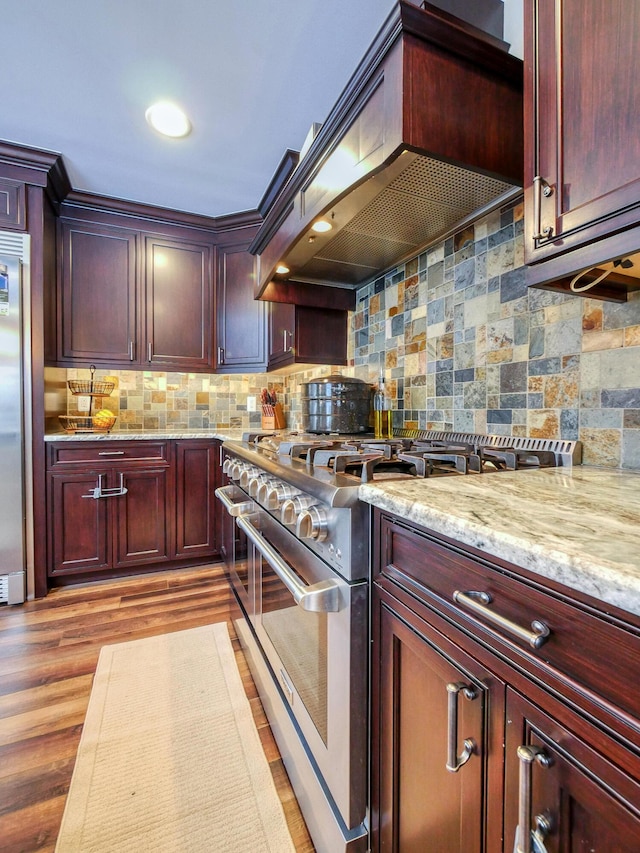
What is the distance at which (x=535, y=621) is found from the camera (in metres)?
0.46

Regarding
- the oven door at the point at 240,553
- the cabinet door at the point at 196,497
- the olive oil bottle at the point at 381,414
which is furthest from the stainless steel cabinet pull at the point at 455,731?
the cabinet door at the point at 196,497

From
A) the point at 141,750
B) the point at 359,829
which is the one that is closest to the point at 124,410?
the point at 141,750

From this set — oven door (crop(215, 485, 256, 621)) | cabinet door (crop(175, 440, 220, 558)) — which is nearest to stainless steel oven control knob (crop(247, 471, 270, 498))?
oven door (crop(215, 485, 256, 621))

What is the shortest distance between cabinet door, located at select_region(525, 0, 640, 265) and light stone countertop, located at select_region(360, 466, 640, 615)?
1.51 feet

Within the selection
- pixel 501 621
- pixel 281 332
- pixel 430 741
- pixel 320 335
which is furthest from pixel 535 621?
pixel 281 332

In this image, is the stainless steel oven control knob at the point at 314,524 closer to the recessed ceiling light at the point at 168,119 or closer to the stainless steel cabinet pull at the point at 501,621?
the stainless steel cabinet pull at the point at 501,621

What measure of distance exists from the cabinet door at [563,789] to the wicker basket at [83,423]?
2.77 meters

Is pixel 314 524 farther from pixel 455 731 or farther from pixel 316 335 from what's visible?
pixel 316 335

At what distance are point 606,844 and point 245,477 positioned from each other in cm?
121

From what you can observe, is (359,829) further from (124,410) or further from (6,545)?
(124,410)

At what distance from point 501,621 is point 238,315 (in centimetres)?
287

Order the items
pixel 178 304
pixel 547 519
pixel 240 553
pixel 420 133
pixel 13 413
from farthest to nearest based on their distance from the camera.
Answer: pixel 178 304 → pixel 13 413 → pixel 240 553 → pixel 420 133 → pixel 547 519

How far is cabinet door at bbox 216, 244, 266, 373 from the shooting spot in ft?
9.77

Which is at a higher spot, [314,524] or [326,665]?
[314,524]
